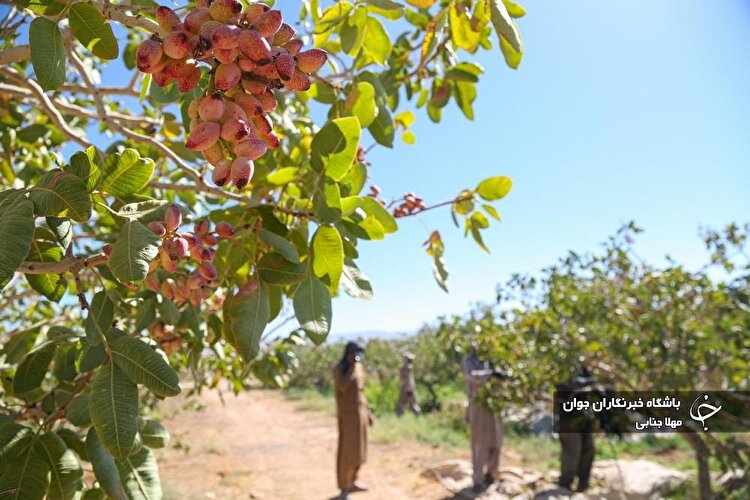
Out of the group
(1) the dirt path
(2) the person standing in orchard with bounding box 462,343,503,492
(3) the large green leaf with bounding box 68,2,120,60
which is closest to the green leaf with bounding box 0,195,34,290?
(3) the large green leaf with bounding box 68,2,120,60

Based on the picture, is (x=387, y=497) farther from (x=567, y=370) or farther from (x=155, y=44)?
(x=155, y=44)

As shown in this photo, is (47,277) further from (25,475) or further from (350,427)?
(350,427)

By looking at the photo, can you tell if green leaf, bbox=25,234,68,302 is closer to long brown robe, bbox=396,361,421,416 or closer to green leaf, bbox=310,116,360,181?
green leaf, bbox=310,116,360,181

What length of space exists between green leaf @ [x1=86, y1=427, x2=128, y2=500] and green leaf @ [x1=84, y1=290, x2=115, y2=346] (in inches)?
7.7

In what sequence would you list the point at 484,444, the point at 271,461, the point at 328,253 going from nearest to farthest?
1. the point at 328,253
2. the point at 484,444
3. the point at 271,461

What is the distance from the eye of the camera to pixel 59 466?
35.0 inches

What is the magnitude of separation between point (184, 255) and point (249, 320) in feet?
0.49

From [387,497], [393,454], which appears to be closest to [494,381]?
[387,497]

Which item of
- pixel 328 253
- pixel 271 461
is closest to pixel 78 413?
pixel 328 253

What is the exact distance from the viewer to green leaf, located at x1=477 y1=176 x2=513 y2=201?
1323 millimetres

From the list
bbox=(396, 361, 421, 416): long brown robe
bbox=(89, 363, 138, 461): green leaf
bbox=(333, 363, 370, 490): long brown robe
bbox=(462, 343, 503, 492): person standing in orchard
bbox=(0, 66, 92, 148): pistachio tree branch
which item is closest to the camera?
bbox=(89, 363, 138, 461): green leaf

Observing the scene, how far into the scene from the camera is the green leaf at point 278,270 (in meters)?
0.87

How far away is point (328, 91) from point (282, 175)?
11.9 inches

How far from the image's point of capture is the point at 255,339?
0.78 m
